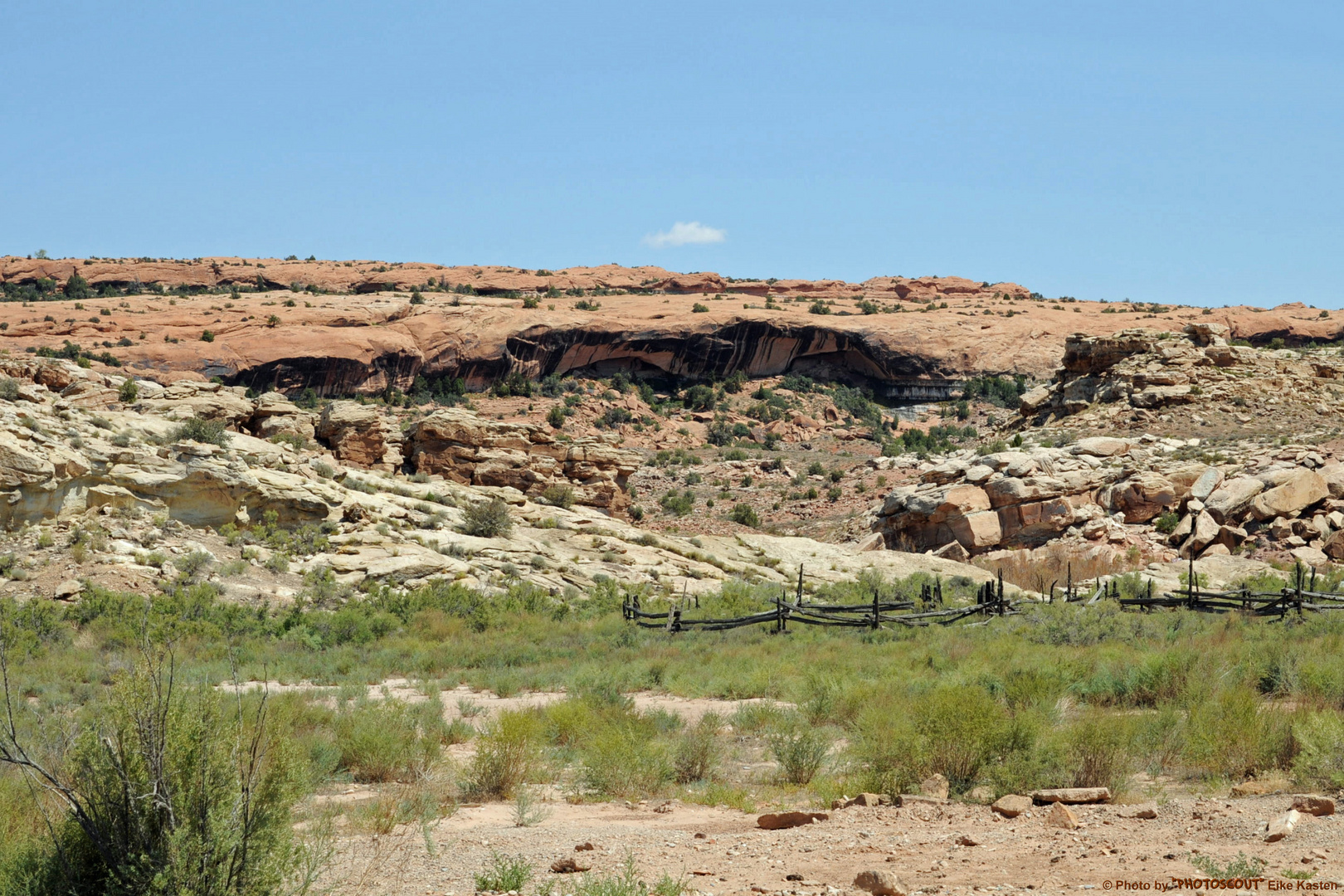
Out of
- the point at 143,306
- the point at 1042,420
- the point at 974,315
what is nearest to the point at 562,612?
the point at 1042,420

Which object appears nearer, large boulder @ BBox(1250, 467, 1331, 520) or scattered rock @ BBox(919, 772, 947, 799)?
scattered rock @ BBox(919, 772, 947, 799)

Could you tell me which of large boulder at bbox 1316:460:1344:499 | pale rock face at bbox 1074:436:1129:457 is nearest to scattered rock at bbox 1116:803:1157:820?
large boulder at bbox 1316:460:1344:499

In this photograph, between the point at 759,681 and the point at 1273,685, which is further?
the point at 759,681

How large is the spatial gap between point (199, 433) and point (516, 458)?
8.11m

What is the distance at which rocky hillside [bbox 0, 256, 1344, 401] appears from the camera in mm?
43969

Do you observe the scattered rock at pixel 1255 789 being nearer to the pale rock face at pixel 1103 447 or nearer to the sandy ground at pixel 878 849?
the sandy ground at pixel 878 849

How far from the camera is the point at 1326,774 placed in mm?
6488

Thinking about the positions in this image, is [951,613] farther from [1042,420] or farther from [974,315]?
[974,315]

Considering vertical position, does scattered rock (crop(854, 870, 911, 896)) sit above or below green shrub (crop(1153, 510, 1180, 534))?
below

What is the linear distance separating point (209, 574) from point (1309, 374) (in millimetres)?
34560

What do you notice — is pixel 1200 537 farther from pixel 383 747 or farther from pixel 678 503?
pixel 383 747

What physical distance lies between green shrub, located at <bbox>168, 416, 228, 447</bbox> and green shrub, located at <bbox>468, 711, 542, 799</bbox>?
14566mm

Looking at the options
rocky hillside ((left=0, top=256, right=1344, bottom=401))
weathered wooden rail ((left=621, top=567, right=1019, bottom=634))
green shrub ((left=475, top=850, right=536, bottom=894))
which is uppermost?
rocky hillside ((left=0, top=256, right=1344, bottom=401))

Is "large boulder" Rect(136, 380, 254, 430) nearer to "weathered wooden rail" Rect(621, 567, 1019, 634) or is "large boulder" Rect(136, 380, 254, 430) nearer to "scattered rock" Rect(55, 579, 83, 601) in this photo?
"scattered rock" Rect(55, 579, 83, 601)
